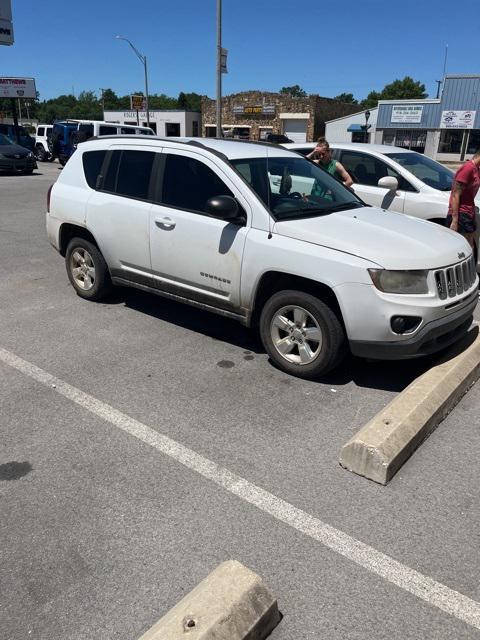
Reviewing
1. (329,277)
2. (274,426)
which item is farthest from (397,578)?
(329,277)

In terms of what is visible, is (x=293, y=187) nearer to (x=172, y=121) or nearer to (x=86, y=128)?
(x=86, y=128)

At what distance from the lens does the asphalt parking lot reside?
2281mm

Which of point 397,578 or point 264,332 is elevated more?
point 264,332

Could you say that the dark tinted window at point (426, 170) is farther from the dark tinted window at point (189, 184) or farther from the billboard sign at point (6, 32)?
the billboard sign at point (6, 32)

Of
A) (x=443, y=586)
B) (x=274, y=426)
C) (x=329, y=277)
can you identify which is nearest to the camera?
(x=443, y=586)

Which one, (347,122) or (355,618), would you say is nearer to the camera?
(355,618)

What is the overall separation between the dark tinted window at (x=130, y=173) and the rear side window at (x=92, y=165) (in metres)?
0.18

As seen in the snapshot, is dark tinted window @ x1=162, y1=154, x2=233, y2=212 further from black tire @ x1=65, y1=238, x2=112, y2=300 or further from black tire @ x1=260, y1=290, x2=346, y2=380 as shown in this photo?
black tire @ x1=65, y1=238, x2=112, y2=300

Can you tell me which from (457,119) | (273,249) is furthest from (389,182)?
(457,119)

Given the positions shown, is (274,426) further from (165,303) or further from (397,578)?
(165,303)

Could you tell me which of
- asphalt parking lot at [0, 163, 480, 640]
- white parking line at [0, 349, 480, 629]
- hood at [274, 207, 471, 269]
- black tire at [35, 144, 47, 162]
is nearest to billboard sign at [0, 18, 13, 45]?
black tire at [35, 144, 47, 162]

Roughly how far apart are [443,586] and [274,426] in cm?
152

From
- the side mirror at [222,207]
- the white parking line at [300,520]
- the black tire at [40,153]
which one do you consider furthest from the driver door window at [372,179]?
the black tire at [40,153]

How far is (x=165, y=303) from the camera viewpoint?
6246mm
